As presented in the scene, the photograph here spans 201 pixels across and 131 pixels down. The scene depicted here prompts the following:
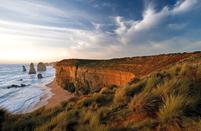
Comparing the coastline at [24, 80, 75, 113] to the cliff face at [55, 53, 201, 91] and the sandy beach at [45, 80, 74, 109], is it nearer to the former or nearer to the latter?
the sandy beach at [45, 80, 74, 109]

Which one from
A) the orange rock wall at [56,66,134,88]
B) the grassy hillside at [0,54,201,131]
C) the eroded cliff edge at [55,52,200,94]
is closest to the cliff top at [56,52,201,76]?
the eroded cliff edge at [55,52,200,94]

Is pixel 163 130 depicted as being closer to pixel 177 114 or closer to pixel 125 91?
pixel 177 114

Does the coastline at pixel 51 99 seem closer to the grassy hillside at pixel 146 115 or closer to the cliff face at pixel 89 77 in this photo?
the cliff face at pixel 89 77

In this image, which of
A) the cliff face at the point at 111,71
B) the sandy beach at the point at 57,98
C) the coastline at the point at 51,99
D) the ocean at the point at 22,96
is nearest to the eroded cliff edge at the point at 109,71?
the cliff face at the point at 111,71

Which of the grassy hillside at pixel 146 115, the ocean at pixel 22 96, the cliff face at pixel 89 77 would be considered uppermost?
the grassy hillside at pixel 146 115

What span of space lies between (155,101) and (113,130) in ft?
5.47

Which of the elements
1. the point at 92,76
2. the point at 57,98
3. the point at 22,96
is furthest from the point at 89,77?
the point at 22,96

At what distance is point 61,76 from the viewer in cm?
4972

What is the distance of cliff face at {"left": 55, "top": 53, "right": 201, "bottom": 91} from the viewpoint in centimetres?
2250

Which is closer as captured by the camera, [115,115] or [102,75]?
[115,115]

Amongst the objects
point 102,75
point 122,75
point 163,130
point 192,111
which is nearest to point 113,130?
point 163,130

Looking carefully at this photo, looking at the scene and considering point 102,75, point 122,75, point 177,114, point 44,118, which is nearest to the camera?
point 177,114

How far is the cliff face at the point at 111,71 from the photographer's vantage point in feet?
73.8

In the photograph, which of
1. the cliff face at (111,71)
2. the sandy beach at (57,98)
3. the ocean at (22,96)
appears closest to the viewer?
the cliff face at (111,71)
